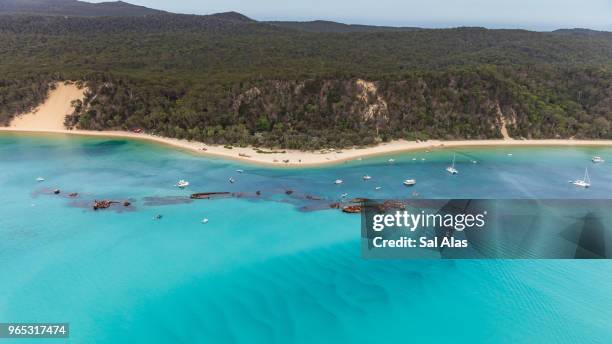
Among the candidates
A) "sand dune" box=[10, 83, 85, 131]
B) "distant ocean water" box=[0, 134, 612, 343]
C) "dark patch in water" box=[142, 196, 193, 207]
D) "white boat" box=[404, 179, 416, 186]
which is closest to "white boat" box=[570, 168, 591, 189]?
"distant ocean water" box=[0, 134, 612, 343]

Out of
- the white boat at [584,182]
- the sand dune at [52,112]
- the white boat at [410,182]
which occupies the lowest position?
the white boat at [584,182]

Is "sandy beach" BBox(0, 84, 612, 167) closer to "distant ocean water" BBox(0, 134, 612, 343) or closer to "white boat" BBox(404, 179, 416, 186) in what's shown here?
"distant ocean water" BBox(0, 134, 612, 343)

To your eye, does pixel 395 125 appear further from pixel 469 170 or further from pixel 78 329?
pixel 78 329

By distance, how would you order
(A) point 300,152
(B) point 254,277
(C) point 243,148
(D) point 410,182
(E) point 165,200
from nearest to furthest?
1. (B) point 254,277
2. (E) point 165,200
3. (D) point 410,182
4. (A) point 300,152
5. (C) point 243,148

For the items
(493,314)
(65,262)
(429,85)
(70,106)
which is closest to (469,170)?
(429,85)

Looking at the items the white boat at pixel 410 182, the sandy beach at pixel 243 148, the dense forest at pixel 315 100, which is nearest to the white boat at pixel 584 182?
the sandy beach at pixel 243 148

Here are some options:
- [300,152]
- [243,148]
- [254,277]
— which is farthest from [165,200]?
[300,152]

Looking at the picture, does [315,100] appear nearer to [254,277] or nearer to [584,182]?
[584,182]

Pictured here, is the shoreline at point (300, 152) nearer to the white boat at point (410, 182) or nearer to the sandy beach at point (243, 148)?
the sandy beach at point (243, 148)
